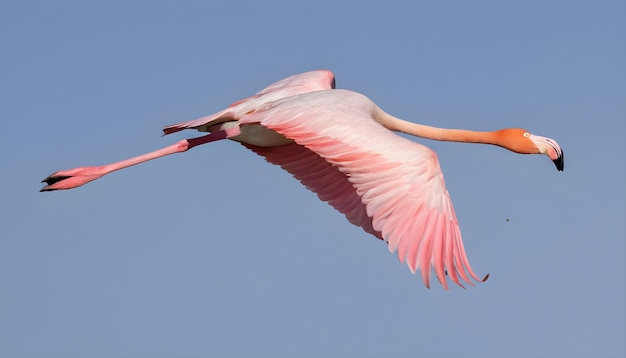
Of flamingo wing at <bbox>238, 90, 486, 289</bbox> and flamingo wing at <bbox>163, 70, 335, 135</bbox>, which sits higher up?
flamingo wing at <bbox>163, 70, 335, 135</bbox>

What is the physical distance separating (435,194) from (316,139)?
4.96ft

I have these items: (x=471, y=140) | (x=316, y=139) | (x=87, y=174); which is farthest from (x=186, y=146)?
(x=471, y=140)

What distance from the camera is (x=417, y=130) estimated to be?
16.1 meters

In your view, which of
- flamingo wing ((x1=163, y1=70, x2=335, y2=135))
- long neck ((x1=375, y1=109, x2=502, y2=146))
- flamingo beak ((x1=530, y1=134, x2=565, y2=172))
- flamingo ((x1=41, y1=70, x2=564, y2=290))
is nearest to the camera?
flamingo ((x1=41, y1=70, x2=564, y2=290))


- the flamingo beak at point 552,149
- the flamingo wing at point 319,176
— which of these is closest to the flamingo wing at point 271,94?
the flamingo wing at point 319,176

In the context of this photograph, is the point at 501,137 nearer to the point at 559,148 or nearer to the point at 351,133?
the point at 559,148

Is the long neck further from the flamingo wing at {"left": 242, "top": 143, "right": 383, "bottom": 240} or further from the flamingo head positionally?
the flamingo wing at {"left": 242, "top": 143, "right": 383, "bottom": 240}

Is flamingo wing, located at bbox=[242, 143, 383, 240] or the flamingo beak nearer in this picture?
flamingo wing, located at bbox=[242, 143, 383, 240]

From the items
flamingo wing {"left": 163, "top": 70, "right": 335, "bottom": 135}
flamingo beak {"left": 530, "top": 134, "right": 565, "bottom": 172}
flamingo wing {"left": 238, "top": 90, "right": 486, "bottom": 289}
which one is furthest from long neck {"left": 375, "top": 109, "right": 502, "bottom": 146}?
flamingo wing {"left": 238, "top": 90, "right": 486, "bottom": 289}

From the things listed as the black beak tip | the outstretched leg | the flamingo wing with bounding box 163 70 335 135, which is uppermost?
the flamingo wing with bounding box 163 70 335 135

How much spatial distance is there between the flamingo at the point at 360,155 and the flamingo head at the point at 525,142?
0.04ft

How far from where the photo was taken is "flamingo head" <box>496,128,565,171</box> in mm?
16109

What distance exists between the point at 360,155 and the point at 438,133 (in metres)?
3.31

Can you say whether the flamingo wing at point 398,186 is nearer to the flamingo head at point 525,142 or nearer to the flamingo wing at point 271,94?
the flamingo wing at point 271,94
